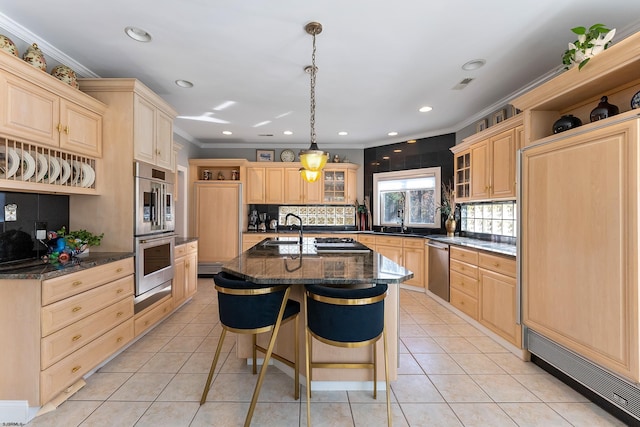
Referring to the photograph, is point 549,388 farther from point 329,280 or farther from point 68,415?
point 68,415

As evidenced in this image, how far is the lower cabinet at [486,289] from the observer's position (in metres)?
2.63

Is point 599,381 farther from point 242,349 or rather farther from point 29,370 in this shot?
point 29,370

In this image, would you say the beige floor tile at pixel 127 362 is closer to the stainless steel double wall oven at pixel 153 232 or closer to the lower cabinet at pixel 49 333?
the lower cabinet at pixel 49 333

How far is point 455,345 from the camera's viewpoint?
2.79 metres

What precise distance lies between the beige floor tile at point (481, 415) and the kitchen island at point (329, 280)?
448 millimetres

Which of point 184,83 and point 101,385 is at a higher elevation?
point 184,83

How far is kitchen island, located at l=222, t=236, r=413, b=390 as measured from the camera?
1633 millimetres

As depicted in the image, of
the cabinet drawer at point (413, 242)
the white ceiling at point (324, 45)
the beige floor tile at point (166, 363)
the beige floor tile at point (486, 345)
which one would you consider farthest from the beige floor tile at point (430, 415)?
the cabinet drawer at point (413, 242)

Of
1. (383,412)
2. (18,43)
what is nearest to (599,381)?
(383,412)

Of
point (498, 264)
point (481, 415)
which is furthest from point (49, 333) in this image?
point (498, 264)

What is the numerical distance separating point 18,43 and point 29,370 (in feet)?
7.77

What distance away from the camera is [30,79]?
1.95 meters

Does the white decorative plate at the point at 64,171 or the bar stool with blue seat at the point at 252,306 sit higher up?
the white decorative plate at the point at 64,171

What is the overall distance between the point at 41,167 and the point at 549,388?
162 inches
